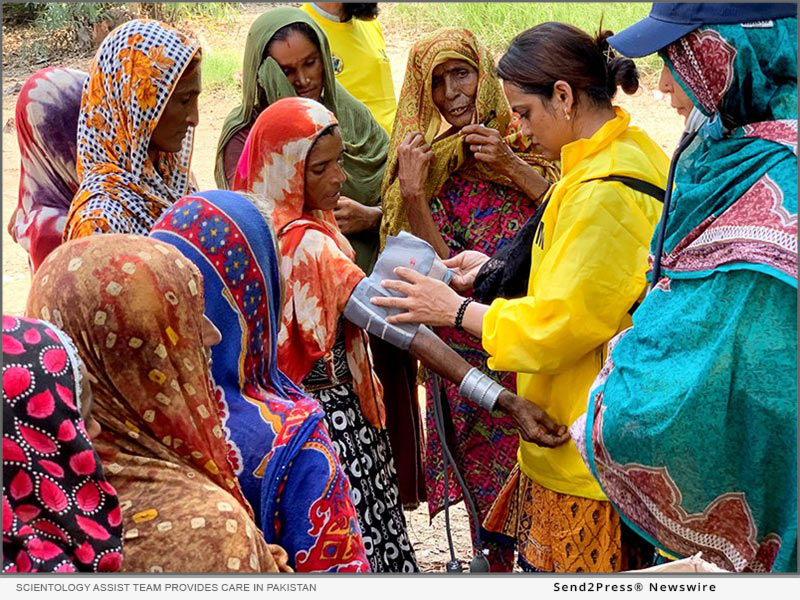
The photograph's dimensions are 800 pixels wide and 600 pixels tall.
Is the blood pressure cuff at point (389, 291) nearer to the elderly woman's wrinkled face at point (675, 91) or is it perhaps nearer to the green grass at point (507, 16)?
the elderly woman's wrinkled face at point (675, 91)

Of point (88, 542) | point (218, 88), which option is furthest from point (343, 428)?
point (218, 88)

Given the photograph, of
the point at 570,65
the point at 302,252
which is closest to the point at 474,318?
the point at 302,252

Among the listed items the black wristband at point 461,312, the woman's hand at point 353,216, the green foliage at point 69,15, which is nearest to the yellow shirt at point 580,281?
the black wristband at point 461,312

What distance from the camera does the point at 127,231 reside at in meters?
3.20

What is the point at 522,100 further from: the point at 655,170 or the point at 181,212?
the point at 181,212

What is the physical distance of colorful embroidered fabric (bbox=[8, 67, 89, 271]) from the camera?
3.88m

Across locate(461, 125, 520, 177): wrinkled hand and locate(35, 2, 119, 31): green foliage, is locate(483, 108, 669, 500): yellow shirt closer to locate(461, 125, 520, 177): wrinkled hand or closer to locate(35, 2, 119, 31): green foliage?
locate(461, 125, 520, 177): wrinkled hand

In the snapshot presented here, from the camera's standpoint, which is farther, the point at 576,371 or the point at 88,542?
the point at 576,371

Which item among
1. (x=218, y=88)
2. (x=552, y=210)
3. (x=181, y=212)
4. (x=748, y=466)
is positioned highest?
(x=181, y=212)

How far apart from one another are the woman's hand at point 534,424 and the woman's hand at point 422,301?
285 mm

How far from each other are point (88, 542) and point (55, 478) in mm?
117

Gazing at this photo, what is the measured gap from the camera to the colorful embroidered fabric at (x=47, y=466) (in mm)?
1648

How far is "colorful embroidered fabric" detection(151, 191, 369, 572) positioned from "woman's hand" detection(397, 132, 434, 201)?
1383 millimetres

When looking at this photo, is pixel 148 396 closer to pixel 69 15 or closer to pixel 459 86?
pixel 459 86
